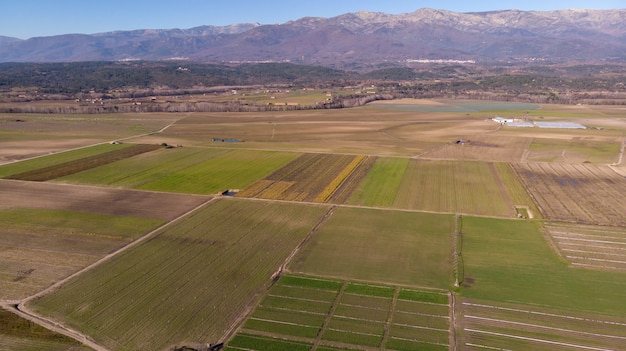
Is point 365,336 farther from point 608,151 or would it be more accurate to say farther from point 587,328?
point 608,151

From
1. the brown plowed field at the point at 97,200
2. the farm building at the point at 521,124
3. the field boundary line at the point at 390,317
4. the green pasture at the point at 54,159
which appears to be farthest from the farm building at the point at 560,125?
the green pasture at the point at 54,159

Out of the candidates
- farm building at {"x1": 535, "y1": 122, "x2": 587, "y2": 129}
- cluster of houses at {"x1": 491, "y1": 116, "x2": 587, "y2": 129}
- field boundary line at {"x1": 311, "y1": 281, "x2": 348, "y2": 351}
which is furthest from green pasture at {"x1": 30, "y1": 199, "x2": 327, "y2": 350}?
farm building at {"x1": 535, "y1": 122, "x2": 587, "y2": 129}

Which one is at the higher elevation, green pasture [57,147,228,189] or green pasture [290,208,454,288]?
green pasture [57,147,228,189]

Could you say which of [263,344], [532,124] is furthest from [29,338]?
[532,124]

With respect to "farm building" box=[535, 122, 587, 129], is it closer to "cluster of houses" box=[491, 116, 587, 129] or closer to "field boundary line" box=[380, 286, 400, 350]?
"cluster of houses" box=[491, 116, 587, 129]

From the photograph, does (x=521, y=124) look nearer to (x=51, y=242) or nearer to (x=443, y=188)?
(x=443, y=188)

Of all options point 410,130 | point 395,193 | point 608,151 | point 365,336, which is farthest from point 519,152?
point 365,336
